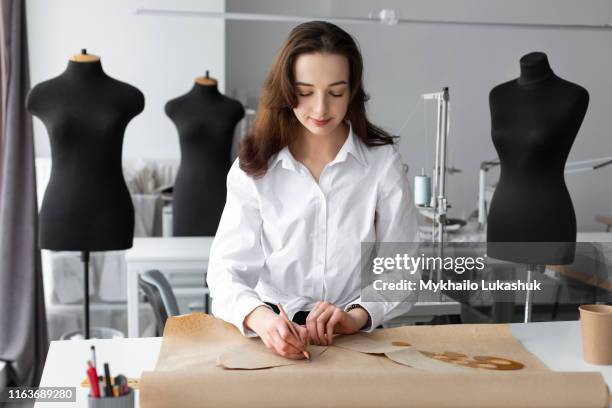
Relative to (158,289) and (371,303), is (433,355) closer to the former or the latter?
(371,303)

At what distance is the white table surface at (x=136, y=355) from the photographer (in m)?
1.24

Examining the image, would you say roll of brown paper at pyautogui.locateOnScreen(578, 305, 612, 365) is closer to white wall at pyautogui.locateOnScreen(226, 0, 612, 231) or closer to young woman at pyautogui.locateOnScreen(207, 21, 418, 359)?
young woman at pyautogui.locateOnScreen(207, 21, 418, 359)

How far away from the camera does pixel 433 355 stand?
4.21 feet

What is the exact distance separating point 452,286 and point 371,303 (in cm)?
148

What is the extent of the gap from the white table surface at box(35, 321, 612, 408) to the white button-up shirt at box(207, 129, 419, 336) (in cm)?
24

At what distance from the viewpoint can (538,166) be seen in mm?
2584

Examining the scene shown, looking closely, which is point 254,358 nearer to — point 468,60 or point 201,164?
point 201,164

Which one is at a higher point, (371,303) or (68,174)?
(68,174)

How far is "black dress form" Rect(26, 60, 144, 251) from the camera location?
9.43ft

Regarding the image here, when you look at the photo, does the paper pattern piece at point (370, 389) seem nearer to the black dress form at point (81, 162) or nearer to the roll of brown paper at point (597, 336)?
the roll of brown paper at point (597, 336)

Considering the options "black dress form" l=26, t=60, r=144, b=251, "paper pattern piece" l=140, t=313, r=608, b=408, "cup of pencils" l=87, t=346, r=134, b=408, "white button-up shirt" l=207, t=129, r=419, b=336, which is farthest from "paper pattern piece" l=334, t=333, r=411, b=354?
"black dress form" l=26, t=60, r=144, b=251

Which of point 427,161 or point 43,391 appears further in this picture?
point 427,161

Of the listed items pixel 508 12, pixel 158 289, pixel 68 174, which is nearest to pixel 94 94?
pixel 68 174

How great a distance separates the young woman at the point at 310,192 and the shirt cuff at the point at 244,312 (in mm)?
66
